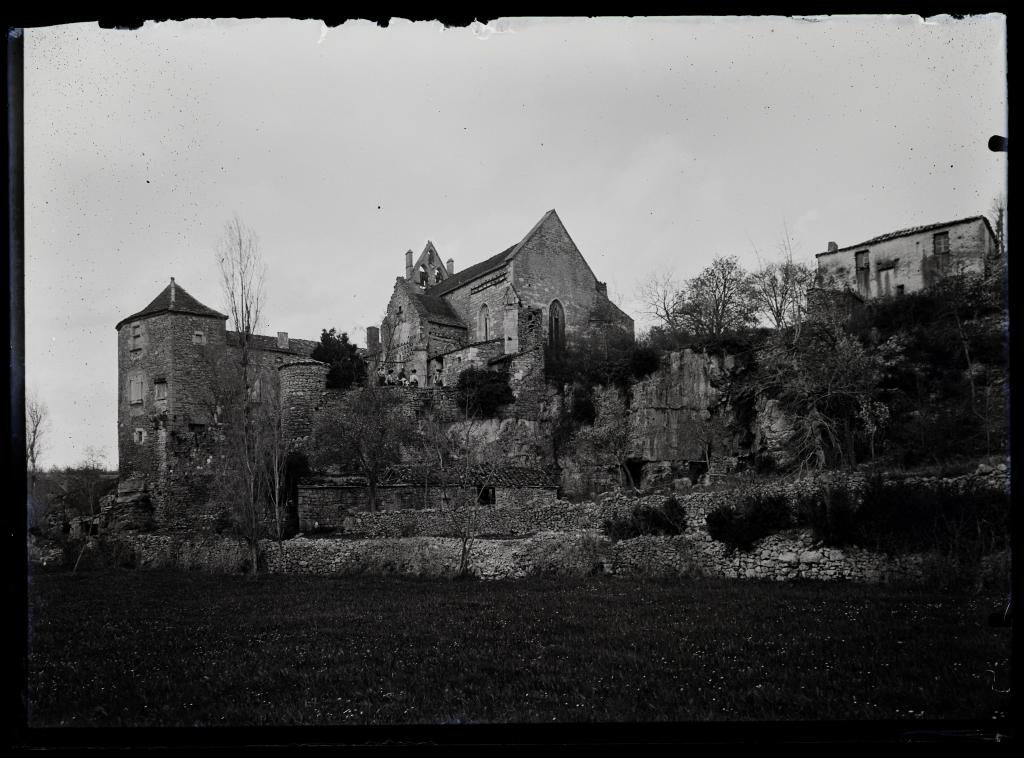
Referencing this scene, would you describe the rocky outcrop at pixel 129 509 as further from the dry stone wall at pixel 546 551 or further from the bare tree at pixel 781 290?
the bare tree at pixel 781 290

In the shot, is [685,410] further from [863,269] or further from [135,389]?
[135,389]

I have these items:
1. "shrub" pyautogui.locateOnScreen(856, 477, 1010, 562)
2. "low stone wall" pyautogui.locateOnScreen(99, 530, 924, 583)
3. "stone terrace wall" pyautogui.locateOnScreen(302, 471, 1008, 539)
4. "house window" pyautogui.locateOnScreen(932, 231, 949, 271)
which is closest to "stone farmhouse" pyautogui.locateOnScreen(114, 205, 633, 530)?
"stone terrace wall" pyautogui.locateOnScreen(302, 471, 1008, 539)

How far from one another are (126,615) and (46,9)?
11084 mm

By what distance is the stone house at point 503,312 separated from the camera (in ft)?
125

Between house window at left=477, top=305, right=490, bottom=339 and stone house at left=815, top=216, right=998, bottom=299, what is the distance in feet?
62.6

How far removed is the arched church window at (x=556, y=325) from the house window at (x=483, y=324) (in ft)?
12.8

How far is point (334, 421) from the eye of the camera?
29672 mm

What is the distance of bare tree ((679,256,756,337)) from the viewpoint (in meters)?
31.3

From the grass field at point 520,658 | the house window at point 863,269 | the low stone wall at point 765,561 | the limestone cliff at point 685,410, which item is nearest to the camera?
the grass field at point 520,658

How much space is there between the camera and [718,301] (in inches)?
1265

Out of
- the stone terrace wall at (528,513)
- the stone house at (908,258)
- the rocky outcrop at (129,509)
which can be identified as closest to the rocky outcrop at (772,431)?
the stone terrace wall at (528,513)

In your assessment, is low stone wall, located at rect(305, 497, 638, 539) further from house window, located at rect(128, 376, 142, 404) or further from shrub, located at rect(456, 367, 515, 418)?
house window, located at rect(128, 376, 142, 404)

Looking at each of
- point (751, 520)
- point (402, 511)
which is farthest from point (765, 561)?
point (402, 511)

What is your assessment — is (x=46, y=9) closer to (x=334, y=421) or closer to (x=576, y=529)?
(x=576, y=529)
